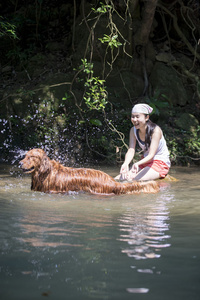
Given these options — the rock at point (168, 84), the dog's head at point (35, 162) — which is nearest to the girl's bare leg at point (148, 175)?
the dog's head at point (35, 162)

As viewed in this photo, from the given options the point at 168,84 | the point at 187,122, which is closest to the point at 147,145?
the point at 187,122

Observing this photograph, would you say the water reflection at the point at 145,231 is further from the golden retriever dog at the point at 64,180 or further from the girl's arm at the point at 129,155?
the girl's arm at the point at 129,155

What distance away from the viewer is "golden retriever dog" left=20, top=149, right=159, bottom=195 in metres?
5.78

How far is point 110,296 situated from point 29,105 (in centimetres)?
885

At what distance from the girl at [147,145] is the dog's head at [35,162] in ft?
4.41

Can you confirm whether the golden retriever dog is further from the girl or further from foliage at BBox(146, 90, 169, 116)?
foliage at BBox(146, 90, 169, 116)

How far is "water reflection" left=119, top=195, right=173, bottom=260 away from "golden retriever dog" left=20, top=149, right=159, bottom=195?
0.95 meters

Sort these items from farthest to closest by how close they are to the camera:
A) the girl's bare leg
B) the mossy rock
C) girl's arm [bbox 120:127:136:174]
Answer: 1. the mossy rock
2. the girl's bare leg
3. girl's arm [bbox 120:127:136:174]

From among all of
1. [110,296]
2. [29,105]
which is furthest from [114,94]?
[110,296]

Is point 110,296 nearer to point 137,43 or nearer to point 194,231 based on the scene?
point 194,231

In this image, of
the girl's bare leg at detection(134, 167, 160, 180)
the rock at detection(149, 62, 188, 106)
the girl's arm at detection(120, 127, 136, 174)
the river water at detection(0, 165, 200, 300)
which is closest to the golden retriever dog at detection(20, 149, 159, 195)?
the girl's arm at detection(120, 127, 136, 174)

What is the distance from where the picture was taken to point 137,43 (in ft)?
39.3

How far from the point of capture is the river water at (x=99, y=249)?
234 cm

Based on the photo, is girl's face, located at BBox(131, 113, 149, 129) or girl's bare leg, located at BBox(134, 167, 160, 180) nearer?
girl's face, located at BBox(131, 113, 149, 129)
